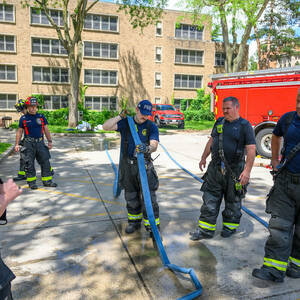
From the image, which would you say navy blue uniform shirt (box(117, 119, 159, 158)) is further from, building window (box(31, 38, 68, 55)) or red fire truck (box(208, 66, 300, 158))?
building window (box(31, 38, 68, 55))

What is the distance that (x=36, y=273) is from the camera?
3.12 m

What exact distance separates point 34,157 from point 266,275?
4872 millimetres

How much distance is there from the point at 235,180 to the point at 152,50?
2963 cm

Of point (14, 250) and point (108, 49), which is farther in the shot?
point (108, 49)

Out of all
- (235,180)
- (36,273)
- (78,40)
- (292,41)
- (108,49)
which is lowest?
(36,273)

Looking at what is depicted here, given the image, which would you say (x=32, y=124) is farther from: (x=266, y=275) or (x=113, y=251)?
(x=266, y=275)

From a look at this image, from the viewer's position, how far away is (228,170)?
3.82 metres

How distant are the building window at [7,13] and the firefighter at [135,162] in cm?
2831

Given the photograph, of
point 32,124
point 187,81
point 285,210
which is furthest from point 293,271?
point 187,81

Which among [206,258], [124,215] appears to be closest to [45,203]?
[124,215]

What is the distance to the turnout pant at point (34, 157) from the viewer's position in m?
6.14

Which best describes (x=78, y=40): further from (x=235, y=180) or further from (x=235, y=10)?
(x=235, y=180)

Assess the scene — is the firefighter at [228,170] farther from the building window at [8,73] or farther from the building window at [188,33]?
the building window at [188,33]

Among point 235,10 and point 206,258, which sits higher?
point 235,10
